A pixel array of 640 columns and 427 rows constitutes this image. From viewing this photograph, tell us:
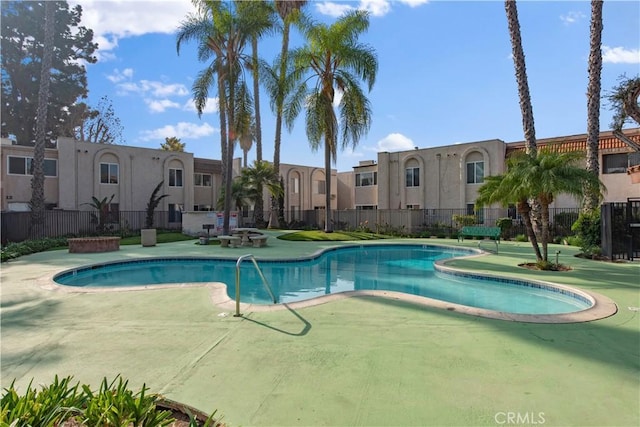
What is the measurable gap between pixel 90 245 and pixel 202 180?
19.1m

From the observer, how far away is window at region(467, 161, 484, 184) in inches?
1080

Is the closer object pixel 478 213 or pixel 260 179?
pixel 478 213

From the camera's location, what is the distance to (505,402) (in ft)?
11.1

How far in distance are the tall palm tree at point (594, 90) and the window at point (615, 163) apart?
8.69 meters

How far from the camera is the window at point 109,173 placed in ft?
92.5

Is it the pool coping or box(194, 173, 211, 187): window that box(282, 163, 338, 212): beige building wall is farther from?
the pool coping

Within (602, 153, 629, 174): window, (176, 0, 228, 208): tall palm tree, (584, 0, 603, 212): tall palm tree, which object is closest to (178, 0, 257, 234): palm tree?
(176, 0, 228, 208): tall palm tree

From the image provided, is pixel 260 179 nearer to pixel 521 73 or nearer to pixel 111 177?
pixel 111 177

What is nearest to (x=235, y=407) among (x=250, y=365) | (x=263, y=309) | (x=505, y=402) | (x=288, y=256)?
(x=250, y=365)

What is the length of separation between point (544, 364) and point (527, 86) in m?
17.2

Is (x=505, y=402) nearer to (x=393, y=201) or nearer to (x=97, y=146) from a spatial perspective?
(x=393, y=201)

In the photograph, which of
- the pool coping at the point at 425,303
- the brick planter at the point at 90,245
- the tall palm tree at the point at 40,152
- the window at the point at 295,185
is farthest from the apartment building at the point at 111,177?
the pool coping at the point at 425,303

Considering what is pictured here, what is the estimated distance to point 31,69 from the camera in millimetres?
35781

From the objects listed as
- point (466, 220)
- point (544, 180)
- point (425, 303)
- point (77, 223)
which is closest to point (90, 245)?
point (77, 223)
